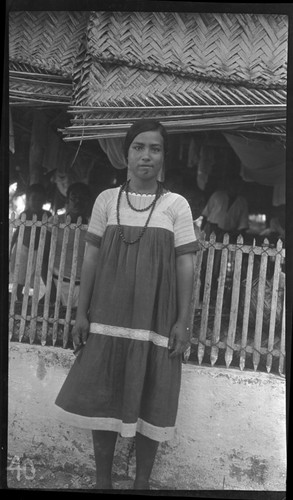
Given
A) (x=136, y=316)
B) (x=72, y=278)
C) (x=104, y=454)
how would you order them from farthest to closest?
(x=72, y=278), (x=104, y=454), (x=136, y=316)

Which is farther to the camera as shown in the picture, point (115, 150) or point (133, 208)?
point (115, 150)

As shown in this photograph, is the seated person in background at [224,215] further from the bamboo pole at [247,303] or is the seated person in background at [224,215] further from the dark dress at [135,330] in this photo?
the dark dress at [135,330]

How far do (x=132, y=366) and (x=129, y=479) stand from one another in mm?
850

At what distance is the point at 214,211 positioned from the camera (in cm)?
391

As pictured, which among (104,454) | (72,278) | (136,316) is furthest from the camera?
(72,278)

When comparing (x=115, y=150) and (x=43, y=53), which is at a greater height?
(x=43, y=53)

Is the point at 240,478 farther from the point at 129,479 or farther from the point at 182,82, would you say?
the point at 182,82

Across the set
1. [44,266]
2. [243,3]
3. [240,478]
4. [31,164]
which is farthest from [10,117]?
[240,478]

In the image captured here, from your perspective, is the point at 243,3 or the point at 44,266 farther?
the point at 44,266

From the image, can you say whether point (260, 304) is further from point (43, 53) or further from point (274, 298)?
point (43, 53)

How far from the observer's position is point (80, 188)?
12.7 ft

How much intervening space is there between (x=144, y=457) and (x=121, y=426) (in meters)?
0.27

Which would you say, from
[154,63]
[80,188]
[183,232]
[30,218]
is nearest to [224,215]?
[183,232]

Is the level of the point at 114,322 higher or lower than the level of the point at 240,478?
higher
